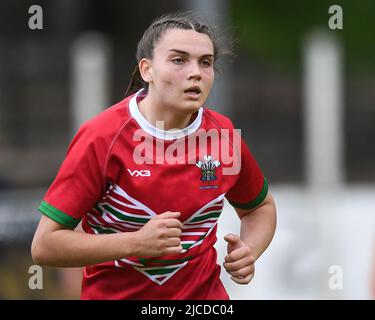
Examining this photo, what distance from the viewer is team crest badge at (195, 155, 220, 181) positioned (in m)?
4.61

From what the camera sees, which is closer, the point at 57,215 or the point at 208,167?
the point at 57,215

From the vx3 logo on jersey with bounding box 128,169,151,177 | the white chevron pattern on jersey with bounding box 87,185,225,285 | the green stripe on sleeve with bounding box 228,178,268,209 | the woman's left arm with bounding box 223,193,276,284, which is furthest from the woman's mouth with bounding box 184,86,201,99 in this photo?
the green stripe on sleeve with bounding box 228,178,268,209

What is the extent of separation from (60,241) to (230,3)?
574 inches

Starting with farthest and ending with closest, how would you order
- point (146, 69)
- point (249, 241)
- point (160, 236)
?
1. point (249, 241)
2. point (146, 69)
3. point (160, 236)

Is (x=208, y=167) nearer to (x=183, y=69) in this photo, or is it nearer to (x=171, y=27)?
(x=183, y=69)

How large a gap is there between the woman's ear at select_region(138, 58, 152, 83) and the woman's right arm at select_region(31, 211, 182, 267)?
0.64m

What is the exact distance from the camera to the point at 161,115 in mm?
4582

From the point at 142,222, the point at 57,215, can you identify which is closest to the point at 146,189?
the point at 142,222

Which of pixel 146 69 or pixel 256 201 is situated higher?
pixel 146 69

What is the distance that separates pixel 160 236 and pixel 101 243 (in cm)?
25

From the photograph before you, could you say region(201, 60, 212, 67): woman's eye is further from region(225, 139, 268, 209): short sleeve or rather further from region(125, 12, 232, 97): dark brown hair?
region(225, 139, 268, 209): short sleeve

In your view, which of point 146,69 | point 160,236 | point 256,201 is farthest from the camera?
point 256,201

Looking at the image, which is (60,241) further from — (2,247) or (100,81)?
(100,81)
